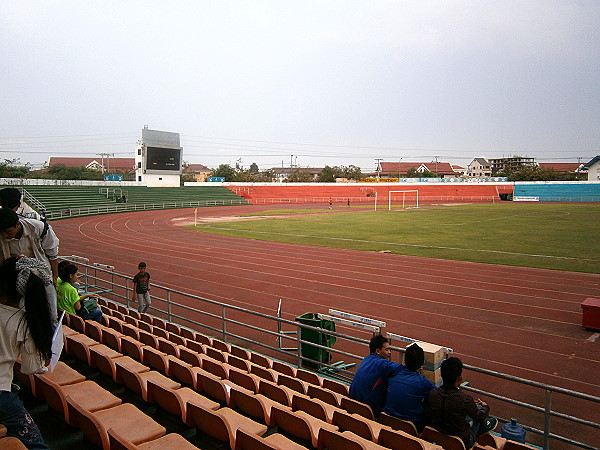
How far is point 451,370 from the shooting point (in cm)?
410

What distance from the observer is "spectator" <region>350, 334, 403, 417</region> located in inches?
185

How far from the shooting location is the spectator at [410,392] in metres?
4.36

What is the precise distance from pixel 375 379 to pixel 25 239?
3712 mm

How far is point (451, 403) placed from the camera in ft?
13.3

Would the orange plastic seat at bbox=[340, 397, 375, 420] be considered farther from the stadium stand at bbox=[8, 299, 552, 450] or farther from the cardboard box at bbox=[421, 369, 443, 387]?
the cardboard box at bbox=[421, 369, 443, 387]

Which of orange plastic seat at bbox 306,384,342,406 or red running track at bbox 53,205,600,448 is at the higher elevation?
orange plastic seat at bbox 306,384,342,406

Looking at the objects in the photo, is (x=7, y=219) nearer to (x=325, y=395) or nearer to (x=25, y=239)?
(x=25, y=239)

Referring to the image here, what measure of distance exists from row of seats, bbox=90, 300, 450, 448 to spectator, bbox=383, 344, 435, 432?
0.30 m

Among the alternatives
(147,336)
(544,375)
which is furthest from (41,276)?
(544,375)

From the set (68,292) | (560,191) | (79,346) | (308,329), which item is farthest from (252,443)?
(560,191)

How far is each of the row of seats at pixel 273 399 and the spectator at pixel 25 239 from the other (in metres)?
1.39

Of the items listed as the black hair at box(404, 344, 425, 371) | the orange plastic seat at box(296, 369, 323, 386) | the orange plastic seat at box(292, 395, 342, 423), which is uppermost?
the black hair at box(404, 344, 425, 371)

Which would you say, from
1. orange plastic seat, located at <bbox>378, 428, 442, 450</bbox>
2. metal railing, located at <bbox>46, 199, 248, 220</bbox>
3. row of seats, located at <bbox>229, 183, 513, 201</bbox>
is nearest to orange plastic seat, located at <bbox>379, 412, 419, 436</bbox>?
orange plastic seat, located at <bbox>378, 428, 442, 450</bbox>

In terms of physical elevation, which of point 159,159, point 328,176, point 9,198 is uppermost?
point 159,159
